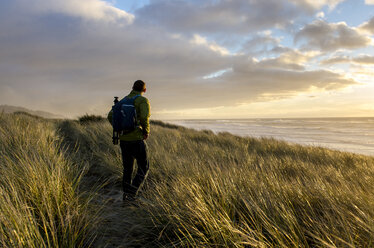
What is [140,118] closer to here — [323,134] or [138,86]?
[138,86]

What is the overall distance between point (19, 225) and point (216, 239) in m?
1.84

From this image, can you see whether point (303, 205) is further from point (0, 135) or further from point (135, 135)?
point (0, 135)

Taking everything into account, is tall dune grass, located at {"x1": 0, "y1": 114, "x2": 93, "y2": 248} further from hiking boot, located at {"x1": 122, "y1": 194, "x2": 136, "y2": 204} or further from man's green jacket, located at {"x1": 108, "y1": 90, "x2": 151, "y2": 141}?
man's green jacket, located at {"x1": 108, "y1": 90, "x2": 151, "y2": 141}

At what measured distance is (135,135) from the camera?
377 cm

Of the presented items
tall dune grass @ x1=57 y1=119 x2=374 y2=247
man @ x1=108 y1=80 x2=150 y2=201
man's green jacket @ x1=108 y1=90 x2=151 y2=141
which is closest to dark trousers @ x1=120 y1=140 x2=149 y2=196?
Result: man @ x1=108 y1=80 x2=150 y2=201

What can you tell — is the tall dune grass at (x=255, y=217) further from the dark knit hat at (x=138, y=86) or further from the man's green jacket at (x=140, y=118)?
the dark knit hat at (x=138, y=86)

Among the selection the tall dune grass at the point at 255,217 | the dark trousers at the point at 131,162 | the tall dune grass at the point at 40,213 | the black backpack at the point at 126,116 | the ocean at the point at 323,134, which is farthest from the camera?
the ocean at the point at 323,134

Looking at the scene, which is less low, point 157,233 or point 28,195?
point 28,195

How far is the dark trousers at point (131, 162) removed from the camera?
383 centimetres

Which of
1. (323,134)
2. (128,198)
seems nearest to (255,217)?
(128,198)

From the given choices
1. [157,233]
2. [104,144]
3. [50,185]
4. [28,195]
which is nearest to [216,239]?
[157,233]

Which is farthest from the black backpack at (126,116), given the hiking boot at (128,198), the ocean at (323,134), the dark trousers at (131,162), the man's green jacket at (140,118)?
the ocean at (323,134)

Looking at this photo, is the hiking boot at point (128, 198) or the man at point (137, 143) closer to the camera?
the hiking boot at point (128, 198)

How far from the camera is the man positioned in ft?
12.3
